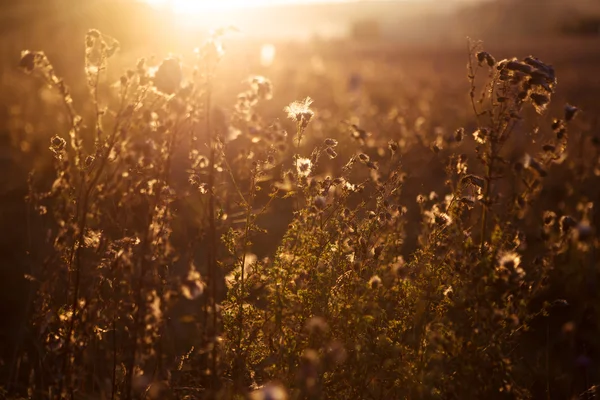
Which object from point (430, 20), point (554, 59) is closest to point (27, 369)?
point (554, 59)

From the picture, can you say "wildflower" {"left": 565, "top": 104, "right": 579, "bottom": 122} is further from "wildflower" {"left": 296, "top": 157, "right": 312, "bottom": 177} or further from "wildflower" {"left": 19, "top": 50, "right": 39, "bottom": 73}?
"wildflower" {"left": 19, "top": 50, "right": 39, "bottom": 73}

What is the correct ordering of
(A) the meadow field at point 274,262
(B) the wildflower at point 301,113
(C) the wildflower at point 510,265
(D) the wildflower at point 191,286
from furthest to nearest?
(B) the wildflower at point 301,113 → (C) the wildflower at point 510,265 → (A) the meadow field at point 274,262 → (D) the wildflower at point 191,286

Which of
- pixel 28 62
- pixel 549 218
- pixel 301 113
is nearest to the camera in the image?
pixel 28 62

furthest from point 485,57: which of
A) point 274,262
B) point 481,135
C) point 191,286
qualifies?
point 191,286

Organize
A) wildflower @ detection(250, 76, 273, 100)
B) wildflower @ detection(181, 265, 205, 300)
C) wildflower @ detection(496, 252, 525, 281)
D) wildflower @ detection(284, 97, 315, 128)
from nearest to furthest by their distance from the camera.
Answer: wildflower @ detection(181, 265, 205, 300)
wildflower @ detection(496, 252, 525, 281)
wildflower @ detection(250, 76, 273, 100)
wildflower @ detection(284, 97, 315, 128)

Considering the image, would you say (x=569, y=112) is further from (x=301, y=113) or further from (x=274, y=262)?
(x=274, y=262)

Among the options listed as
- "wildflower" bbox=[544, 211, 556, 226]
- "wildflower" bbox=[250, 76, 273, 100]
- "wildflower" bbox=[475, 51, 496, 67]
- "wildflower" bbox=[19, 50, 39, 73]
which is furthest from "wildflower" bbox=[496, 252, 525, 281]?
"wildflower" bbox=[19, 50, 39, 73]

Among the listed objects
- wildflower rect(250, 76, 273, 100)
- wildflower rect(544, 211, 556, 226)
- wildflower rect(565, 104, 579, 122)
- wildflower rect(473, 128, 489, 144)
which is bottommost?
wildflower rect(544, 211, 556, 226)

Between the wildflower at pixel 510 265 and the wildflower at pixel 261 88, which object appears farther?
the wildflower at pixel 261 88

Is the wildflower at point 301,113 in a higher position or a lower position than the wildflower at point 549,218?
higher

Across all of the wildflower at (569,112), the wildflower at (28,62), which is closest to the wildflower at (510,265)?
the wildflower at (569,112)

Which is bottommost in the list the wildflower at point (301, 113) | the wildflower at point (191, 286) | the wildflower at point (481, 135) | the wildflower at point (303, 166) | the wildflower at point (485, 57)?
the wildflower at point (191, 286)

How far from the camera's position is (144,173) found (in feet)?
10.3

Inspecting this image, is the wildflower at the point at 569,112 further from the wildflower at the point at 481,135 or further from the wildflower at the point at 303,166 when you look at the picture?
the wildflower at the point at 303,166
